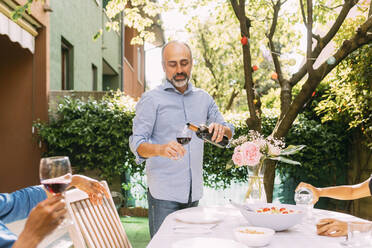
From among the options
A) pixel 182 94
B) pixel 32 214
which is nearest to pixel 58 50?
pixel 182 94

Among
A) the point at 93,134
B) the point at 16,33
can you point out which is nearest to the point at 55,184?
the point at 16,33

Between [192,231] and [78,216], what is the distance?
561 millimetres

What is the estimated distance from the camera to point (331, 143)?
18.0 feet

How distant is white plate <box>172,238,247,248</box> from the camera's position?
1.53 metres

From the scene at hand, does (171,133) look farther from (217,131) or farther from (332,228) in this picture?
(332,228)

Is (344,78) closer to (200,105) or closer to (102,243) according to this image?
(200,105)

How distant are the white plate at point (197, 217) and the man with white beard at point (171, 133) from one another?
1.59 feet

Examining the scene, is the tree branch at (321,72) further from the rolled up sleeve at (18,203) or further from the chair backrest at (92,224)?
the rolled up sleeve at (18,203)

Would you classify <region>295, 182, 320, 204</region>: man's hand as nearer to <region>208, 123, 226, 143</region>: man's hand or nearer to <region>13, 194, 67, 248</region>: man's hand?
<region>208, 123, 226, 143</region>: man's hand

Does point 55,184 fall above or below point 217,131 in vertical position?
below

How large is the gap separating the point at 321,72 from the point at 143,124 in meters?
2.08

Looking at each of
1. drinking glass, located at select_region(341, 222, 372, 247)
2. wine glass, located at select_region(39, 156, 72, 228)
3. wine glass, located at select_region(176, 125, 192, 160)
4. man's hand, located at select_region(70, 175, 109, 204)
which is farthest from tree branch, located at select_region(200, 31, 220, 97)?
wine glass, located at select_region(39, 156, 72, 228)

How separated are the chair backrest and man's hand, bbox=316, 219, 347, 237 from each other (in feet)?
3.51

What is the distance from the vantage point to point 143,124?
2621 millimetres
